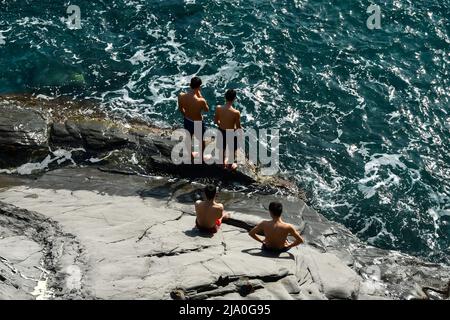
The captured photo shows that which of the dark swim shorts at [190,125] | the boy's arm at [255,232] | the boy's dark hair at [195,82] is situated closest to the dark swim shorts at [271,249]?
the boy's arm at [255,232]

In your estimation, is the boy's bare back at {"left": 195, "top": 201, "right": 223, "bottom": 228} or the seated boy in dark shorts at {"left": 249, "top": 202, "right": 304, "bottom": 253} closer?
the seated boy in dark shorts at {"left": 249, "top": 202, "right": 304, "bottom": 253}

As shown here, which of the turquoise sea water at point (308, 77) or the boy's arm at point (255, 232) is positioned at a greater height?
the turquoise sea water at point (308, 77)

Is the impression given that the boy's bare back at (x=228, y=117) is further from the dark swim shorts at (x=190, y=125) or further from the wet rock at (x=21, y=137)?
the wet rock at (x=21, y=137)

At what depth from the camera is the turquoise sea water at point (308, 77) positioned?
1814cm

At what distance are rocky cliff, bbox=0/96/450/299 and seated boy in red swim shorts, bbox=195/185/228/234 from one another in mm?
317

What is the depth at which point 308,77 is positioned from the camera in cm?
2175

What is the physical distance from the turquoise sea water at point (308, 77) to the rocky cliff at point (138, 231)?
1.45 meters

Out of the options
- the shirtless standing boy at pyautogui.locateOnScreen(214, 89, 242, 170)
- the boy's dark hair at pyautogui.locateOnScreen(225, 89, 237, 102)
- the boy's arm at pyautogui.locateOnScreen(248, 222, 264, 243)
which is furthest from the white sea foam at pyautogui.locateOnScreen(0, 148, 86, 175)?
the boy's arm at pyautogui.locateOnScreen(248, 222, 264, 243)

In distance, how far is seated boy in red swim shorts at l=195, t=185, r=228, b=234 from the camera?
13266mm

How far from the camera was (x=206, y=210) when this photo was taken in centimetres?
1329

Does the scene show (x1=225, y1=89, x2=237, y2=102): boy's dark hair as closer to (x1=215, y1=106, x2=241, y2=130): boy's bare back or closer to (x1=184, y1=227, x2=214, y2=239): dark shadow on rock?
(x1=215, y1=106, x2=241, y2=130): boy's bare back

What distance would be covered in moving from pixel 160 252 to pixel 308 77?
38.7 ft

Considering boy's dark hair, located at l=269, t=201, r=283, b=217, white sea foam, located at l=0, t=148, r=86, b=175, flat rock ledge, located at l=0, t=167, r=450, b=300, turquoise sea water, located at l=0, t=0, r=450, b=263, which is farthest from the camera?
turquoise sea water, located at l=0, t=0, r=450, b=263
